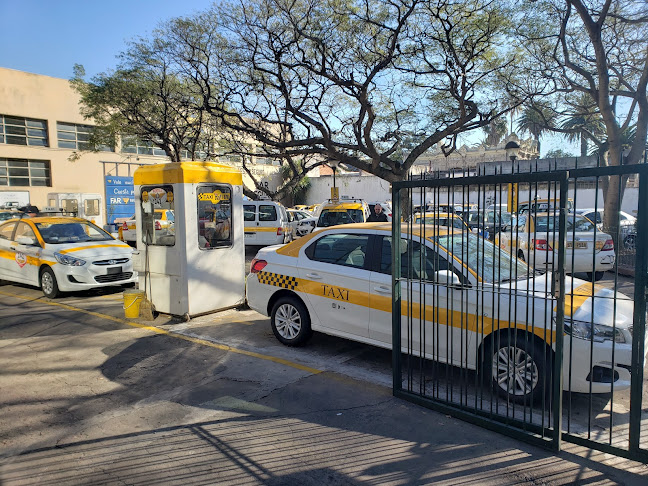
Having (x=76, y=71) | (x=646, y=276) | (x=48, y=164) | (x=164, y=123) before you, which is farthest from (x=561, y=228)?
(x=48, y=164)

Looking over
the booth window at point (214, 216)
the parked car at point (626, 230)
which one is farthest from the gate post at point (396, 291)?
the booth window at point (214, 216)

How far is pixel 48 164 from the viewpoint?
2900 cm

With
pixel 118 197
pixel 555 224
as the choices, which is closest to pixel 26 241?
pixel 555 224

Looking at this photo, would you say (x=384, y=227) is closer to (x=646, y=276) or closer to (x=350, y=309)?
(x=350, y=309)

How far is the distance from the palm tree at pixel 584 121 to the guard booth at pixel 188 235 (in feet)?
48.8

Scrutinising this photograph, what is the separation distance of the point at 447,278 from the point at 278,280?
2751 mm

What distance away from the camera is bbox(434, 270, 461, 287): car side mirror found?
4438 millimetres

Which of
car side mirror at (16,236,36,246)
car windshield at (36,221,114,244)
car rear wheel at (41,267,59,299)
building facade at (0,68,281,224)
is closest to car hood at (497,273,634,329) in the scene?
car rear wheel at (41,267,59,299)

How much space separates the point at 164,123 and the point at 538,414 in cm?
2127

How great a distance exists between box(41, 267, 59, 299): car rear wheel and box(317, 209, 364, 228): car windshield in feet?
27.8

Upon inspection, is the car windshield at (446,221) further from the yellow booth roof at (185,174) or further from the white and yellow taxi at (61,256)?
the white and yellow taxi at (61,256)

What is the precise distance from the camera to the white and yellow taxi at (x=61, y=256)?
A: 941cm

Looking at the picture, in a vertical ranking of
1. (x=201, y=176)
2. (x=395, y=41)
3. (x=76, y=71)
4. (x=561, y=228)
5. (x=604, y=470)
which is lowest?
(x=604, y=470)

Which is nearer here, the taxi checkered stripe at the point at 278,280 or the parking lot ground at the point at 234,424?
the parking lot ground at the point at 234,424
